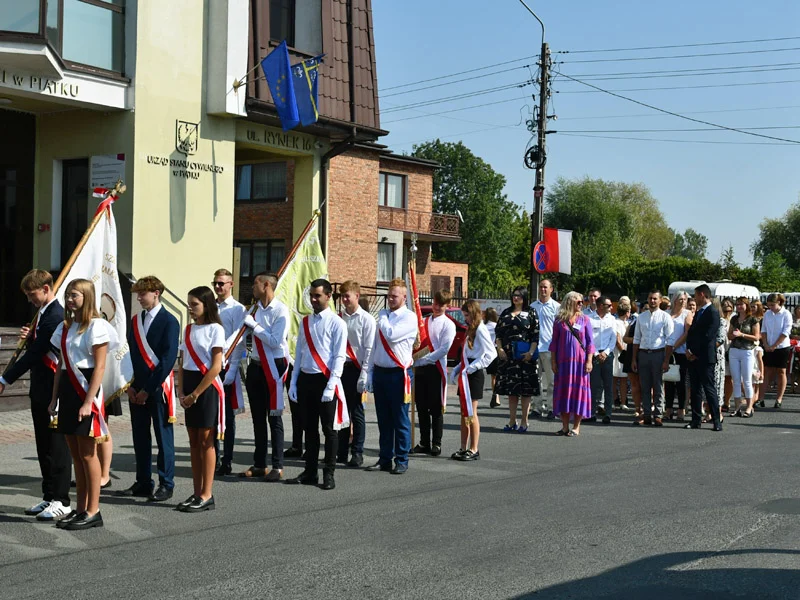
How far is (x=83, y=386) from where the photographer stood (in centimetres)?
730

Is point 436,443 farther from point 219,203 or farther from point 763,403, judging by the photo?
point 763,403

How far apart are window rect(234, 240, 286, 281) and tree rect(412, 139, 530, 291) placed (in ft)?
113

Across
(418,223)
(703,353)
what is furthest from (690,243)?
(703,353)

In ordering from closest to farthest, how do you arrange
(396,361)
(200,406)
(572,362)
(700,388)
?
(200,406) < (396,361) < (572,362) < (700,388)

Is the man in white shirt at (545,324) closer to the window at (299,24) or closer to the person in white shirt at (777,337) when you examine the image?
Result: the person in white shirt at (777,337)

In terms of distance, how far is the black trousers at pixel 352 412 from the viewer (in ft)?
32.9

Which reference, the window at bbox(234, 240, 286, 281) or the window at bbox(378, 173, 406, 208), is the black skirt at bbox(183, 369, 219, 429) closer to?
the window at bbox(234, 240, 286, 281)

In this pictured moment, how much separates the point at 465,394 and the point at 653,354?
15.4 ft

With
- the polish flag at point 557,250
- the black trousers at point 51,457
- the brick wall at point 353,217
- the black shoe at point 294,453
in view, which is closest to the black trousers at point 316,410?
the black shoe at point 294,453

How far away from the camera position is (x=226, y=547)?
671cm

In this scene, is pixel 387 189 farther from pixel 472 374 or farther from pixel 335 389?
pixel 335 389

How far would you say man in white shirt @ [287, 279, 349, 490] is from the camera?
356 inches

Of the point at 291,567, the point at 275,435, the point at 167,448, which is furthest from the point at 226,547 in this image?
the point at 275,435

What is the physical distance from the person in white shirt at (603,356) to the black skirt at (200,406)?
8.01 metres
